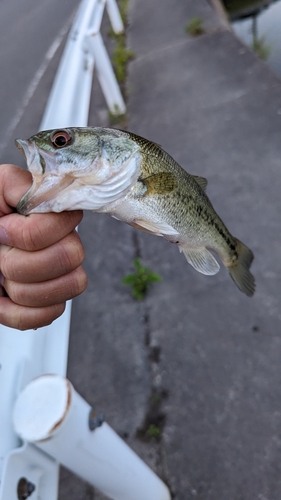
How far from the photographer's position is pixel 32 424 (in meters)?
1.26

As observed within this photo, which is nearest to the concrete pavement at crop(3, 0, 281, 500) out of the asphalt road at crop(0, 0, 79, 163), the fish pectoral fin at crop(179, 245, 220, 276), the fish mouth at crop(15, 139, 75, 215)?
the fish pectoral fin at crop(179, 245, 220, 276)

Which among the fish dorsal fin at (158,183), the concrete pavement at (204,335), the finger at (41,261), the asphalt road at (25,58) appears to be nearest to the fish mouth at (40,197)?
the finger at (41,261)

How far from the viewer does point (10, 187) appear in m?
1.21

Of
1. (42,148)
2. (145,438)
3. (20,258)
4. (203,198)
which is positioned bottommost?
(145,438)

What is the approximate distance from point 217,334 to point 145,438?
34.4 inches

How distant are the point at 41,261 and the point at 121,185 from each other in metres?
0.47

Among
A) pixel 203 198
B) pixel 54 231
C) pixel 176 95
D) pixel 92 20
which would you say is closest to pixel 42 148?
pixel 54 231

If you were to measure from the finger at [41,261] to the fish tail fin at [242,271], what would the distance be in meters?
1.18

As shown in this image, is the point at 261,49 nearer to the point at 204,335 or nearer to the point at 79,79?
the point at 79,79

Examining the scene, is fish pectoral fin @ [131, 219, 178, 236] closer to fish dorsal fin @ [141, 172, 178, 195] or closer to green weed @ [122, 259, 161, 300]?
fish dorsal fin @ [141, 172, 178, 195]

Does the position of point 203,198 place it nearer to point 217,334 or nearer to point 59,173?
point 59,173

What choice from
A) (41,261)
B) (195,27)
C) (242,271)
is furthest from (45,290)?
(195,27)

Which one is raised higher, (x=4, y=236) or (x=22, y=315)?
(x=4, y=236)

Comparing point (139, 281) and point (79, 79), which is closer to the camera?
point (139, 281)
